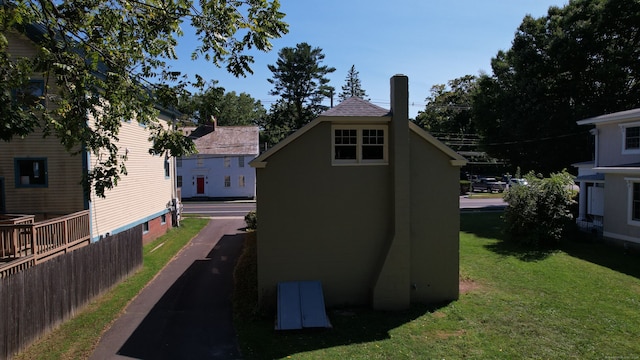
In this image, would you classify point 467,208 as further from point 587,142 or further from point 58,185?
point 58,185

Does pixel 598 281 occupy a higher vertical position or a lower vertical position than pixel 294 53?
lower

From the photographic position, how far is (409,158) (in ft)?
41.3

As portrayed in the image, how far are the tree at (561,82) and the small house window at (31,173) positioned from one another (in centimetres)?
3169

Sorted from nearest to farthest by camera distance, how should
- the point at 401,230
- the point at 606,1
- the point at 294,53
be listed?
the point at 401,230
the point at 606,1
the point at 294,53

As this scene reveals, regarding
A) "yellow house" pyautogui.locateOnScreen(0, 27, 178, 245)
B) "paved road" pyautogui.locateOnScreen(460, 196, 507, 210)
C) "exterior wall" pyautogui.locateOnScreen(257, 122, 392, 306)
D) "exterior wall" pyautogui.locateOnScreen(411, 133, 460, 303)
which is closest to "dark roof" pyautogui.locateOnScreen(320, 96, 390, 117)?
"exterior wall" pyautogui.locateOnScreen(257, 122, 392, 306)

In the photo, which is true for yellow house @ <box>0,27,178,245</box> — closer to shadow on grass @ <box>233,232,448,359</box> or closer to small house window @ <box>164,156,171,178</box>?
shadow on grass @ <box>233,232,448,359</box>

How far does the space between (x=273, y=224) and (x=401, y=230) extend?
3.84 m

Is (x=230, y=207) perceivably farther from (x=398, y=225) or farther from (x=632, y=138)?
(x=632, y=138)

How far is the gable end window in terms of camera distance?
20375mm

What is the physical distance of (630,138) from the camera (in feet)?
68.3

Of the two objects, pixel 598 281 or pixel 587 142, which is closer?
pixel 598 281

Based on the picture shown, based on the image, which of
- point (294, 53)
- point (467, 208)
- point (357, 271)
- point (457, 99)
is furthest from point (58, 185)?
point (457, 99)

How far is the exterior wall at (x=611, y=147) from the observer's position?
69.1 ft

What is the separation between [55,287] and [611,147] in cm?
2540
